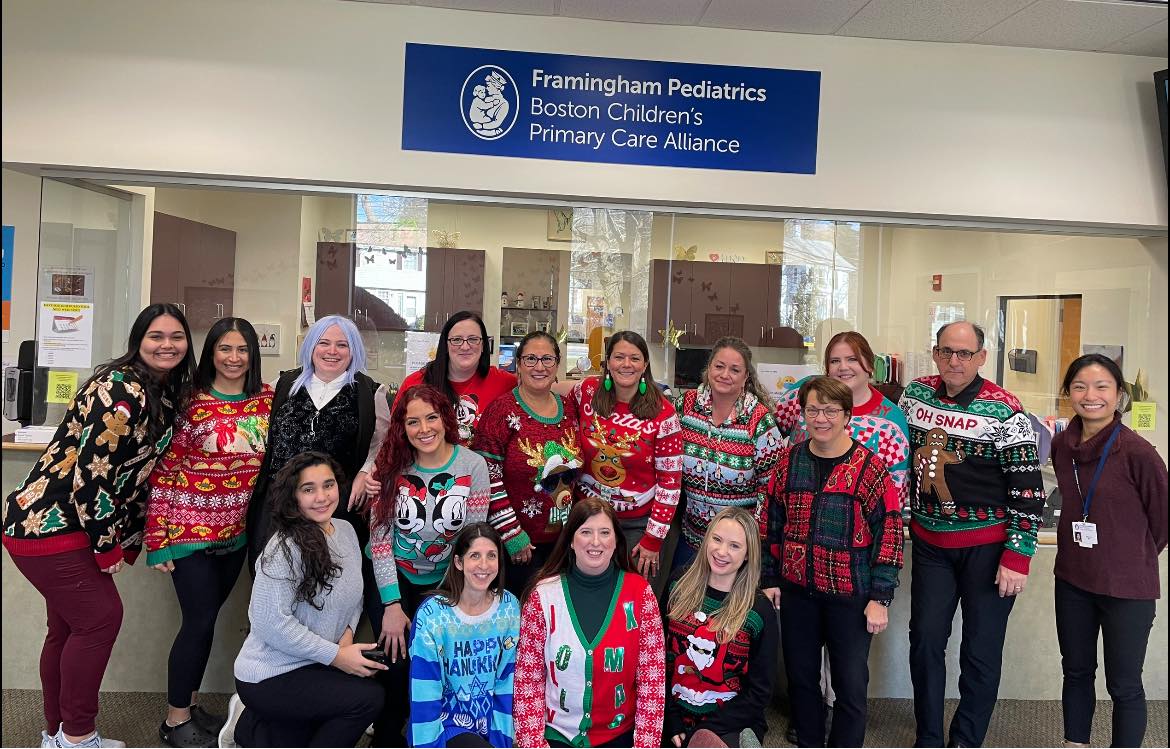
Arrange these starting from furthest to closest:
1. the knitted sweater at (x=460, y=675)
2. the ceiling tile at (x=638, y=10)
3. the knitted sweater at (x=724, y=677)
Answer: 1. the ceiling tile at (x=638, y=10)
2. the knitted sweater at (x=724, y=677)
3. the knitted sweater at (x=460, y=675)

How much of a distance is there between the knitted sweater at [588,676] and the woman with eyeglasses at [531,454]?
0.54 m

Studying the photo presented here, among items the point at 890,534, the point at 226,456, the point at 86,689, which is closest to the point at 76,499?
the point at 226,456

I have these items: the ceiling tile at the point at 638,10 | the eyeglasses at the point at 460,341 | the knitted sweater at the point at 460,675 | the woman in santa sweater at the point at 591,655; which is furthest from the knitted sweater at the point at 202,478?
the ceiling tile at the point at 638,10

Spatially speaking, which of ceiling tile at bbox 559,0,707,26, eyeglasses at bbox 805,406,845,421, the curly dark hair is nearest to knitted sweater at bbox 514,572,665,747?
the curly dark hair

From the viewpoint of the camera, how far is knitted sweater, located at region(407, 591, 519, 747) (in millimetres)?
2564

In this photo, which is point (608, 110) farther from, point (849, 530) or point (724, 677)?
point (724, 677)

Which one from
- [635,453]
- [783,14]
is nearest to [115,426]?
[635,453]

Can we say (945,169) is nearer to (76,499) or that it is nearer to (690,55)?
(690,55)

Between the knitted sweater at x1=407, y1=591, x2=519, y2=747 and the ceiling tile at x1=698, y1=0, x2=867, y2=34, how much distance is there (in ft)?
9.36

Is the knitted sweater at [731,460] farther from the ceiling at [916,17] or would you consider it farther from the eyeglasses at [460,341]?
the ceiling at [916,17]

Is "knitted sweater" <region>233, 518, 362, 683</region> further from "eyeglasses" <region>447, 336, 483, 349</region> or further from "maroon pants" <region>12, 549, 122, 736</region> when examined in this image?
"eyeglasses" <region>447, 336, 483, 349</region>

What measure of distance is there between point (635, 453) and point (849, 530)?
820 mm

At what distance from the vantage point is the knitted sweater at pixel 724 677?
2.67 m

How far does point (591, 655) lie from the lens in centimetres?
258
